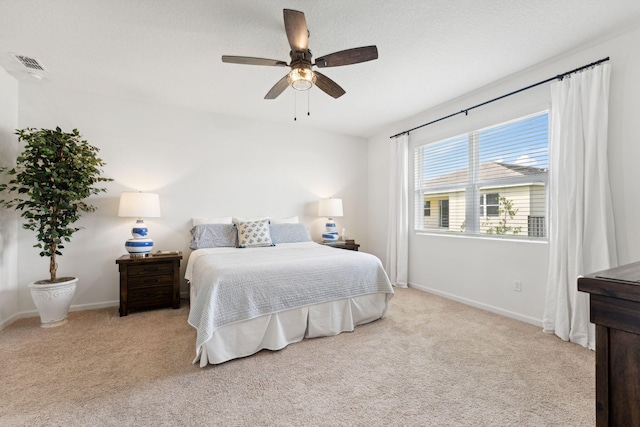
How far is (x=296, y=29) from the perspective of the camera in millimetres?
1773

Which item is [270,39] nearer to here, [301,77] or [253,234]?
[301,77]

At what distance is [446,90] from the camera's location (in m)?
3.20

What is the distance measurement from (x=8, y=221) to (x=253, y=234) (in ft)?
8.07

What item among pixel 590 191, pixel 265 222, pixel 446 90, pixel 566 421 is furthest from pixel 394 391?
pixel 446 90

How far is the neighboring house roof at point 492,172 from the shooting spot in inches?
113

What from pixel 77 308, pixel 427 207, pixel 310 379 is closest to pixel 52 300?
pixel 77 308

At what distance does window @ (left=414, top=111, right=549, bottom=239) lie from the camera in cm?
281

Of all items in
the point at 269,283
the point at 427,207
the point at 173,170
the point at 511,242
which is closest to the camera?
the point at 269,283

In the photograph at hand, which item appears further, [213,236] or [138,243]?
[213,236]

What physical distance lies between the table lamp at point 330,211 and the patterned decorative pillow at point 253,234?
104 cm

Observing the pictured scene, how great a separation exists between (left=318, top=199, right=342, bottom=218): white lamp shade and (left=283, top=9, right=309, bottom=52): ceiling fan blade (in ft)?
8.53

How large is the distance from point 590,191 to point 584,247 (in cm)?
47

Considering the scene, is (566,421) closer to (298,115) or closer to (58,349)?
(58,349)

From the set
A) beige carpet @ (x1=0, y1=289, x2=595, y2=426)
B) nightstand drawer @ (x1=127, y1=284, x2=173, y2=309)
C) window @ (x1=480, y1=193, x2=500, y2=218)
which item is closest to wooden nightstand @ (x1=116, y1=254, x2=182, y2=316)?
nightstand drawer @ (x1=127, y1=284, x2=173, y2=309)
